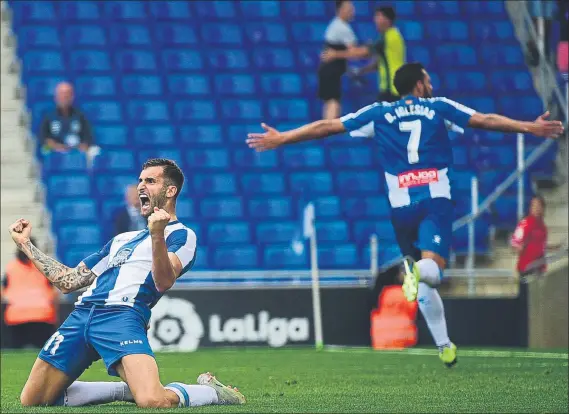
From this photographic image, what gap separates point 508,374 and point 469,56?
11.0 m

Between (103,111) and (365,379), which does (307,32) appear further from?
(365,379)

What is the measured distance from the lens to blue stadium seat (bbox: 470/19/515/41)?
19.4m

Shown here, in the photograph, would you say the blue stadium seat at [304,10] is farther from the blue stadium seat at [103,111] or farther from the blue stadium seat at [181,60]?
the blue stadium seat at [103,111]

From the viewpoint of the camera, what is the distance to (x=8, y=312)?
1433 cm

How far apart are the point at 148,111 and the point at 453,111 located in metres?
9.53

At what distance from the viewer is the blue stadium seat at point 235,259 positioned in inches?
651

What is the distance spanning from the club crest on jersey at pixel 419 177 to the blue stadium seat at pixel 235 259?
7205 millimetres

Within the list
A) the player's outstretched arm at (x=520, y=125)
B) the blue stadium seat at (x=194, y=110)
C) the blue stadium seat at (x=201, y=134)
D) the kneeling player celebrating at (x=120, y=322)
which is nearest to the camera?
the kneeling player celebrating at (x=120, y=322)

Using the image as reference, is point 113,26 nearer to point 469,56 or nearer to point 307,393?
point 469,56

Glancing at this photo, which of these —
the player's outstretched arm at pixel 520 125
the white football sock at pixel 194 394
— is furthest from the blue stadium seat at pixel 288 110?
the white football sock at pixel 194 394

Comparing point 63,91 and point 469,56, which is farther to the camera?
point 469,56

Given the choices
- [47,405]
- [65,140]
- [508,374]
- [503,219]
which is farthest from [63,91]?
[47,405]

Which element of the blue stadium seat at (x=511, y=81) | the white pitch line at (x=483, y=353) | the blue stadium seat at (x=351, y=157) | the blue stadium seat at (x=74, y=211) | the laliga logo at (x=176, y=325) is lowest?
the white pitch line at (x=483, y=353)

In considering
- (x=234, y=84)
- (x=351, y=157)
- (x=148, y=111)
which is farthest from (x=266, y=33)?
(x=351, y=157)
